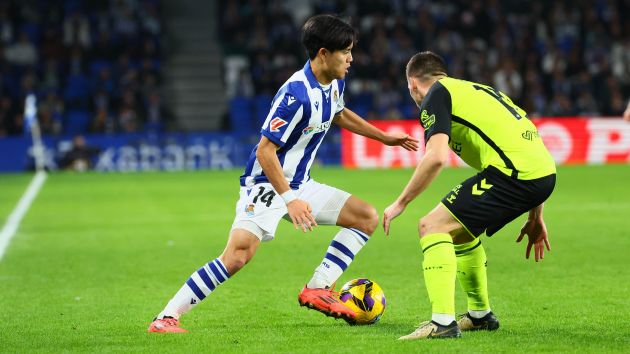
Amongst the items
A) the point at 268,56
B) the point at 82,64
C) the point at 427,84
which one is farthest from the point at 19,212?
the point at 268,56

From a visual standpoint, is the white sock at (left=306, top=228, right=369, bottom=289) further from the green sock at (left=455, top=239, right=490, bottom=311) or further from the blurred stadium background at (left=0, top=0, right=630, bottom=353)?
the green sock at (left=455, top=239, right=490, bottom=311)

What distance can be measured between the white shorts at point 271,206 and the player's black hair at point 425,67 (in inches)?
47.8

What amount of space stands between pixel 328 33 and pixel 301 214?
120cm

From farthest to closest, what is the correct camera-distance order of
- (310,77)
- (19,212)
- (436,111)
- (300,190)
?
1. (19,212)
2. (300,190)
3. (310,77)
4. (436,111)

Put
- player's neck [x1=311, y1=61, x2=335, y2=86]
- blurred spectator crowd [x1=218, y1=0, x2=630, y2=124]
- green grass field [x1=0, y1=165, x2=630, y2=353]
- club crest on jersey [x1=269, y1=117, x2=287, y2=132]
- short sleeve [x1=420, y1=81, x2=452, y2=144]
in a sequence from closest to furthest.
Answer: short sleeve [x1=420, y1=81, x2=452, y2=144]
green grass field [x1=0, y1=165, x2=630, y2=353]
club crest on jersey [x1=269, y1=117, x2=287, y2=132]
player's neck [x1=311, y1=61, x2=335, y2=86]
blurred spectator crowd [x1=218, y1=0, x2=630, y2=124]

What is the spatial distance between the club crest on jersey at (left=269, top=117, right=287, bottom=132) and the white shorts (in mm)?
536

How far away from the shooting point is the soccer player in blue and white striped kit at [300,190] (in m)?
6.88

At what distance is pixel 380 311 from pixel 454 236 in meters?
1.07

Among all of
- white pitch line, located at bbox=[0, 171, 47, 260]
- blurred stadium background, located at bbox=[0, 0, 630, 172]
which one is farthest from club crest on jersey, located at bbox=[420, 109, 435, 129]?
blurred stadium background, located at bbox=[0, 0, 630, 172]

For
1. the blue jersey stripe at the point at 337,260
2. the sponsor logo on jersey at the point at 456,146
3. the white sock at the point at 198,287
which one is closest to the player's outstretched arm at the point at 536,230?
the sponsor logo on jersey at the point at 456,146

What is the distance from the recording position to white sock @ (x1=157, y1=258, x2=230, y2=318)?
7.02m

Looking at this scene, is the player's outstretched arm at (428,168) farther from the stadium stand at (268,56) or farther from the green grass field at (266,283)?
the stadium stand at (268,56)

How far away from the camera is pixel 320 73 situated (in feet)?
23.4

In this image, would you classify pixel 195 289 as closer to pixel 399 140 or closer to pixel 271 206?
pixel 271 206
